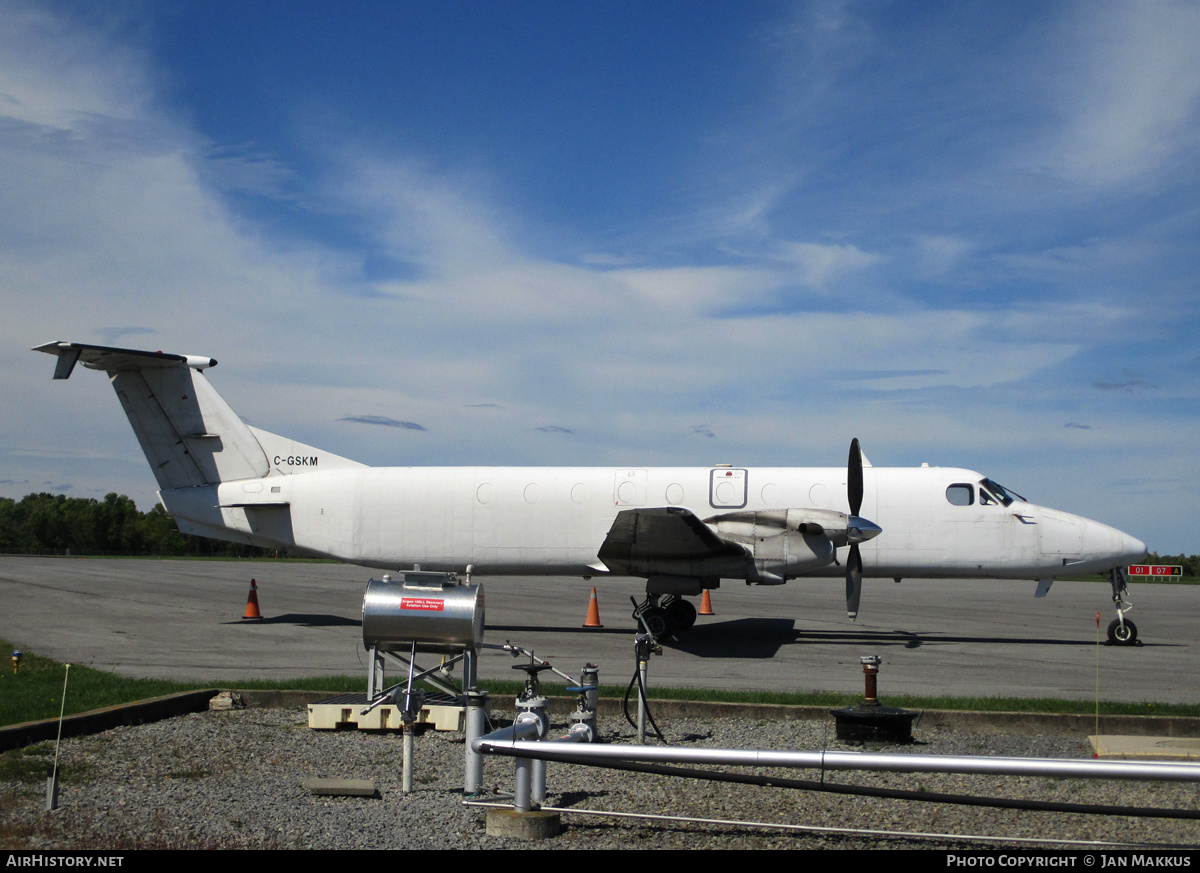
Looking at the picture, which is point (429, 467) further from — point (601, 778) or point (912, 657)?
point (601, 778)

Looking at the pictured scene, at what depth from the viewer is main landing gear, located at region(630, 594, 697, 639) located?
16.3 metres

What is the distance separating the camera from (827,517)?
16.0 meters

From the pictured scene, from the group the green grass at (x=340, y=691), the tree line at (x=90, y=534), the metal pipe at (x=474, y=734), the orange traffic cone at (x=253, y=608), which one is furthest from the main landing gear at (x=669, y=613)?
the tree line at (x=90, y=534)

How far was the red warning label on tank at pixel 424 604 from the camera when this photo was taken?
7633 mm

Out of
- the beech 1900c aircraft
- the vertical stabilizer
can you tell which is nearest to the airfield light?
the beech 1900c aircraft

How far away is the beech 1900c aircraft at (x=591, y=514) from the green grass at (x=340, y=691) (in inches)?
223

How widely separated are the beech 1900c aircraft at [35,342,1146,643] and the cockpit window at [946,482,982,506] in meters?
0.03

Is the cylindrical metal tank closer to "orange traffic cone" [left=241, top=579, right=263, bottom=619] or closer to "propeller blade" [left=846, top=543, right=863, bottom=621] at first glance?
"propeller blade" [left=846, top=543, right=863, bottom=621]

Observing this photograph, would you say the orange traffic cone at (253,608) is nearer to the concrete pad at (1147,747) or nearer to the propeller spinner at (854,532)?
the propeller spinner at (854,532)

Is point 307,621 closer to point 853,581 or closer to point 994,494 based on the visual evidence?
point 853,581

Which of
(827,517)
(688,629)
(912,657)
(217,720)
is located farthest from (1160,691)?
(217,720)

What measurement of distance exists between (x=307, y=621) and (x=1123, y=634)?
16123mm
